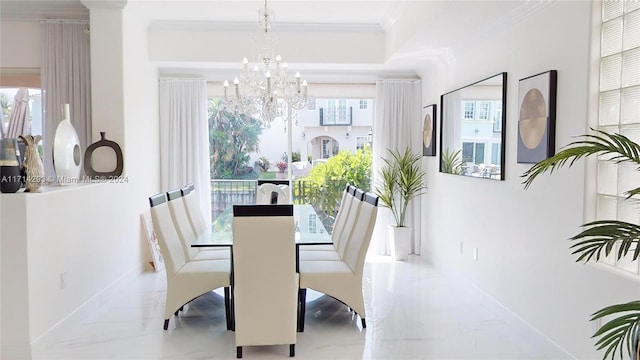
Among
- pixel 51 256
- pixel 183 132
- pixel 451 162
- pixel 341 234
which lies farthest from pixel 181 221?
pixel 451 162

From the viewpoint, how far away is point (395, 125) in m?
5.99

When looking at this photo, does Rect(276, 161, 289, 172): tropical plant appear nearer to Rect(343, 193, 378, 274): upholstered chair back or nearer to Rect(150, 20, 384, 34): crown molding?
Rect(150, 20, 384, 34): crown molding

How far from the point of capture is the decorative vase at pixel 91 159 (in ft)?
14.1

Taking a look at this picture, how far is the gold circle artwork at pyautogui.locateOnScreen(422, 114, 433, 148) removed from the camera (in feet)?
18.1

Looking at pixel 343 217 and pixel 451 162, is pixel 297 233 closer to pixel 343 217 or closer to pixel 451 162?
pixel 343 217

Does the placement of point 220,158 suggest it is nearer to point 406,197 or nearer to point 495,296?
point 406,197

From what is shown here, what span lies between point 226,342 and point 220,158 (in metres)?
3.32

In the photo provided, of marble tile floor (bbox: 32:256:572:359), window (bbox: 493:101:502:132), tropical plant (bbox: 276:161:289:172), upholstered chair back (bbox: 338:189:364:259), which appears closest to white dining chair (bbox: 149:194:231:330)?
marble tile floor (bbox: 32:256:572:359)

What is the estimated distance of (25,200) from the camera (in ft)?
9.55

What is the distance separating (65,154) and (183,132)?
7.00 feet

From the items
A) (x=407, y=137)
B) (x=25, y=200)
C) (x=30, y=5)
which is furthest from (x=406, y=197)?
(x=30, y=5)

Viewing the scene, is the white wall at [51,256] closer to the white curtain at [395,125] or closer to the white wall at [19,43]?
the white wall at [19,43]

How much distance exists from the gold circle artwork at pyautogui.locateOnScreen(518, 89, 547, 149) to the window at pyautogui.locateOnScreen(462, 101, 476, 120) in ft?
2.73

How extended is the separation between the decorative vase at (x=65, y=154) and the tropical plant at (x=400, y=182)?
3.52 m
